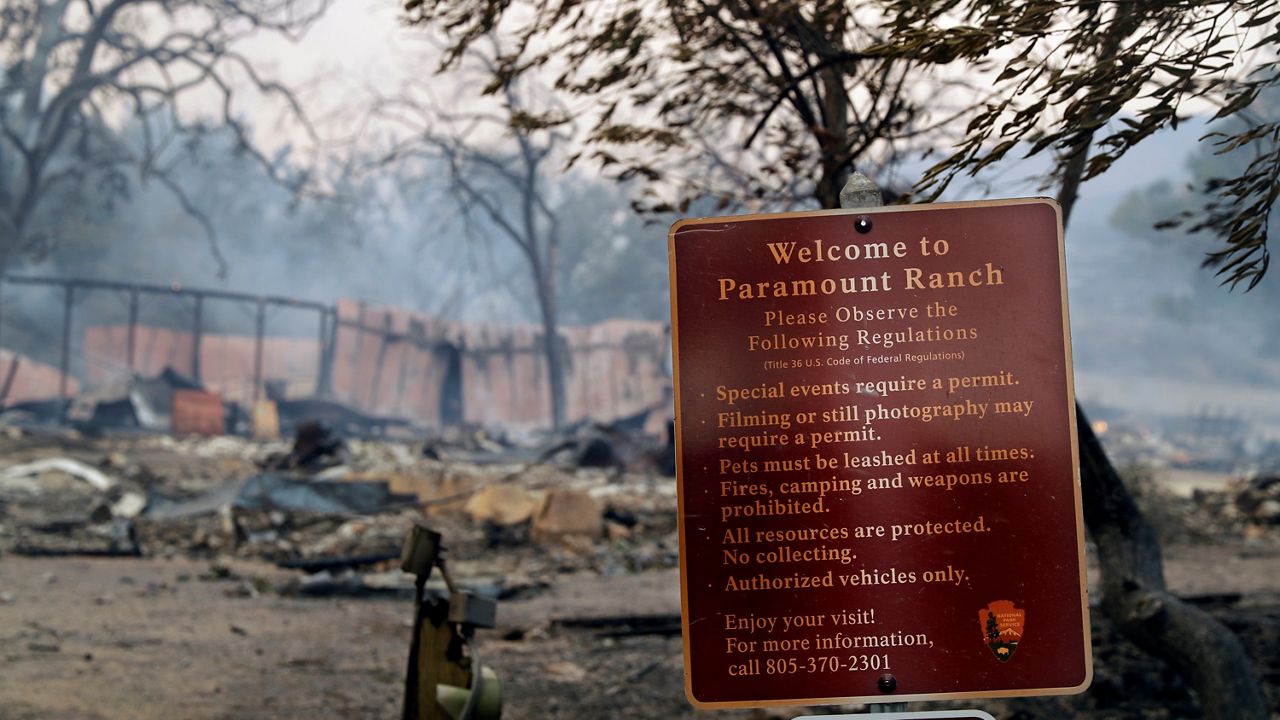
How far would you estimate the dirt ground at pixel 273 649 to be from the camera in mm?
5297

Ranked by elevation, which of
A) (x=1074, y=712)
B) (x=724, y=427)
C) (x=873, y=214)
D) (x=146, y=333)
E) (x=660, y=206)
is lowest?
(x=1074, y=712)

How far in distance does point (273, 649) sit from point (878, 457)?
5.54m

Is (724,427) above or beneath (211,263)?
beneath

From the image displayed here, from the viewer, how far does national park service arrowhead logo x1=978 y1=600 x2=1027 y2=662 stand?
6.45 ft

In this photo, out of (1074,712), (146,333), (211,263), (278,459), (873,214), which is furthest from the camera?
(211,263)

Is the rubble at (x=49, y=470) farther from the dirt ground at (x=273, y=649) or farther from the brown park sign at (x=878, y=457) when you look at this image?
the brown park sign at (x=878, y=457)

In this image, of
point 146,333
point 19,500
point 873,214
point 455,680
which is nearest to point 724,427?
point 873,214

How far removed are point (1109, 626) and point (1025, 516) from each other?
5.21m

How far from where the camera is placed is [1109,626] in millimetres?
6562

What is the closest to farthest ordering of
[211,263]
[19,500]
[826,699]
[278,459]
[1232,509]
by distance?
[826,699], [19,500], [1232,509], [278,459], [211,263]

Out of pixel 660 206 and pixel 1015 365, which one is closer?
pixel 1015 365

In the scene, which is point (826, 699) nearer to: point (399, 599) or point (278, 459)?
point (399, 599)

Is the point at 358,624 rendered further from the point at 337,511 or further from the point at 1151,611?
the point at 1151,611

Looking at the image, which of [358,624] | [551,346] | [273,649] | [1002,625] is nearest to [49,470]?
[358,624]
